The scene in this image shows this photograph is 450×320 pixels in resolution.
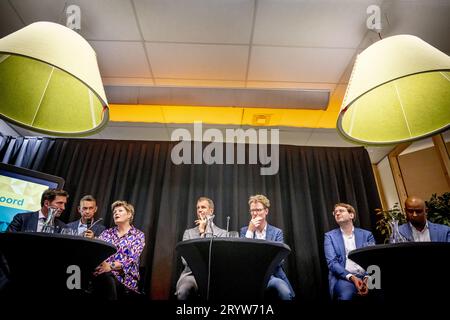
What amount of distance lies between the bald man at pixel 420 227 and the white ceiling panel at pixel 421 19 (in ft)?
4.73

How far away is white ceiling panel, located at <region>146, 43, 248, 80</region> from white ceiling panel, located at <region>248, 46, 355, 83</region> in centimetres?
15

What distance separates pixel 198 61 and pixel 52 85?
1645mm

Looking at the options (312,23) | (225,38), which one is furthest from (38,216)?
(312,23)

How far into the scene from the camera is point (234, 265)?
1.42 metres

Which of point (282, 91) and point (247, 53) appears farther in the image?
point (282, 91)

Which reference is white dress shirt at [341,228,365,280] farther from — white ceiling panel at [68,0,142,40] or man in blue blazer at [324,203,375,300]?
white ceiling panel at [68,0,142,40]

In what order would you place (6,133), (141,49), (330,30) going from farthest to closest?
(6,133)
(141,49)
(330,30)

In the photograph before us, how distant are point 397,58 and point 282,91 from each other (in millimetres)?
1878

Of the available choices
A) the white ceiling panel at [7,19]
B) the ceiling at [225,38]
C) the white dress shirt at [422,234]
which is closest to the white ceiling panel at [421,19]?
the ceiling at [225,38]

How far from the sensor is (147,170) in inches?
160

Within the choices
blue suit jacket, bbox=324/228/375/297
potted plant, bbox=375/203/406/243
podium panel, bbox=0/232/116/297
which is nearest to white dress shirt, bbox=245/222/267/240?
blue suit jacket, bbox=324/228/375/297

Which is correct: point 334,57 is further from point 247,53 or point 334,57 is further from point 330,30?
point 247,53

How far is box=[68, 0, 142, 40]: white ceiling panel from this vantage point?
2.15 metres
